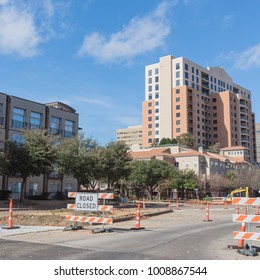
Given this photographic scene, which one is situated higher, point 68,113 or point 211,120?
point 211,120

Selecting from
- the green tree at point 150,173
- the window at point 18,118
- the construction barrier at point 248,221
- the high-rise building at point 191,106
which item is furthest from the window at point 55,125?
the high-rise building at point 191,106

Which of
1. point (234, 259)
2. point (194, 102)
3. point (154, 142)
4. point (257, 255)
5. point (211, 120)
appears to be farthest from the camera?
point (211, 120)

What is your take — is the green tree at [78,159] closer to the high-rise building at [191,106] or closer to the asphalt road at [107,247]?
the asphalt road at [107,247]

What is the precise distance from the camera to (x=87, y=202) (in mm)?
15312

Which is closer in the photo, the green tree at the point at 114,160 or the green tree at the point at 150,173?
the green tree at the point at 114,160

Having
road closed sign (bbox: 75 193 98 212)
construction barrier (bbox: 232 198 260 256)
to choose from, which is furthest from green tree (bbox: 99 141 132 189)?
construction barrier (bbox: 232 198 260 256)

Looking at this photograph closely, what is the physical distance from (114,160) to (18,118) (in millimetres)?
13433

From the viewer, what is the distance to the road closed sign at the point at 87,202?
15183mm

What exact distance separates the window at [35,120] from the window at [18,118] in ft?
4.03

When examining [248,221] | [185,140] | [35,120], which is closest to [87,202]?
[248,221]

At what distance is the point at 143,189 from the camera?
2675 inches

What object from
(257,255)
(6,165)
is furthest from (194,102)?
(257,255)
